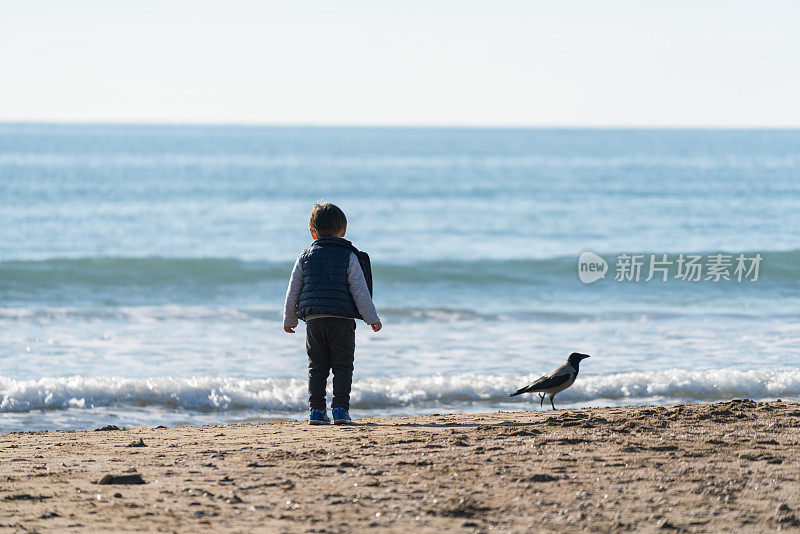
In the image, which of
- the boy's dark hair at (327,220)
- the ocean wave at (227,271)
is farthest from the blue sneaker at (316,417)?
the ocean wave at (227,271)

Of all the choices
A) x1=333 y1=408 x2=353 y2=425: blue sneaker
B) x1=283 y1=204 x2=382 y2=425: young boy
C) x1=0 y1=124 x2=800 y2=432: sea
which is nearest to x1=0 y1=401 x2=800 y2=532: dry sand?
x1=333 y1=408 x2=353 y2=425: blue sneaker

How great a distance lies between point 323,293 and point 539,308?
9.12 metres

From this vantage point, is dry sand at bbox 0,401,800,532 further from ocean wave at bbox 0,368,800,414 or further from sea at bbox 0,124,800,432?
sea at bbox 0,124,800,432

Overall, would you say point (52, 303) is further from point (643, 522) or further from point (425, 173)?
point (425, 173)

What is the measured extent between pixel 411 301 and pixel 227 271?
4.81m

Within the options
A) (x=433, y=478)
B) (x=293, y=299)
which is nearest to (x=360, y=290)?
(x=293, y=299)

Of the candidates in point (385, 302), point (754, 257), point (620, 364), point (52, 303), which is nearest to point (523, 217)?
point (754, 257)

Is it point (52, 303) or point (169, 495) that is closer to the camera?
point (169, 495)

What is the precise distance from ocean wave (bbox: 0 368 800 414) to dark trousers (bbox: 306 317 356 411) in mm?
1886

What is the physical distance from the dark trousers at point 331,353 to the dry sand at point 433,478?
0.29 metres

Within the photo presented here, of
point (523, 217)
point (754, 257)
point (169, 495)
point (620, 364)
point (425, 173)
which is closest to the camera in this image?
point (169, 495)

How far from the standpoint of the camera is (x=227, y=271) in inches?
696

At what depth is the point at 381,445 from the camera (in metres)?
4.95

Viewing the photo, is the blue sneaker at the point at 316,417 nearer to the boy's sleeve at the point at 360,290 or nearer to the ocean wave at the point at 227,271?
the boy's sleeve at the point at 360,290
